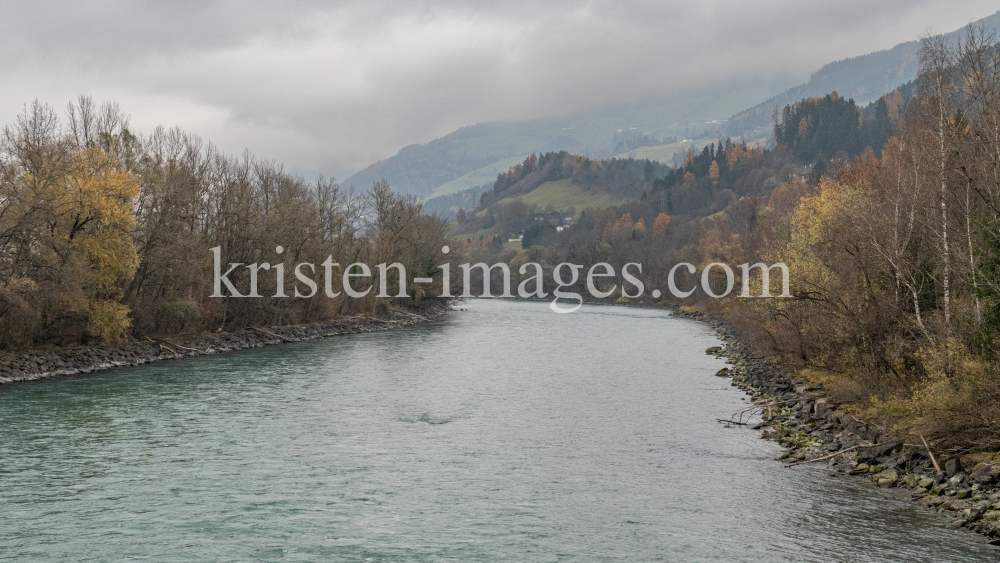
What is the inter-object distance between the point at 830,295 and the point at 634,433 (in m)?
10.7

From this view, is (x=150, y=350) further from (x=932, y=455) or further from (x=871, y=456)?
(x=932, y=455)

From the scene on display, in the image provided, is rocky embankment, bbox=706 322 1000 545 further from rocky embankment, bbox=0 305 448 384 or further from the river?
rocky embankment, bbox=0 305 448 384

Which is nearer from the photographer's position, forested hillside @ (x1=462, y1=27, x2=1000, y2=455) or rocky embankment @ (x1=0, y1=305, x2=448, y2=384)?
forested hillside @ (x1=462, y1=27, x2=1000, y2=455)

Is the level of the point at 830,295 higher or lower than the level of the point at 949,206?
lower

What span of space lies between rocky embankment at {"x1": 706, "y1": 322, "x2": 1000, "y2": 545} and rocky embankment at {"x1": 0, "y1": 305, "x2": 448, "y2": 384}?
36477 mm

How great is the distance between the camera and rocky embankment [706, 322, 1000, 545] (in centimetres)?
1795

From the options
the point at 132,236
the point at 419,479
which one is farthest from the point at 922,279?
the point at 132,236

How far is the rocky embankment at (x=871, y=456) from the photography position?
1795 cm

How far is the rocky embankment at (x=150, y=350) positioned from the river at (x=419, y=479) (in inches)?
96.4

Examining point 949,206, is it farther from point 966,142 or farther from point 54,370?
point 54,370


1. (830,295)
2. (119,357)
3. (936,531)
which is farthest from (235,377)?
(936,531)

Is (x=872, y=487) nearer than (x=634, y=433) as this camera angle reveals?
Yes

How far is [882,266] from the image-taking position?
86.4ft

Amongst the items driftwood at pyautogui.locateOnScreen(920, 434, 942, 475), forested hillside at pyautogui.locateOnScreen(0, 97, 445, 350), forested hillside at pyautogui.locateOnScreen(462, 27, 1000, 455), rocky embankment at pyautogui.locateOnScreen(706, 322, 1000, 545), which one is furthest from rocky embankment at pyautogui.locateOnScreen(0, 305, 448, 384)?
driftwood at pyautogui.locateOnScreen(920, 434, 942, 475)
